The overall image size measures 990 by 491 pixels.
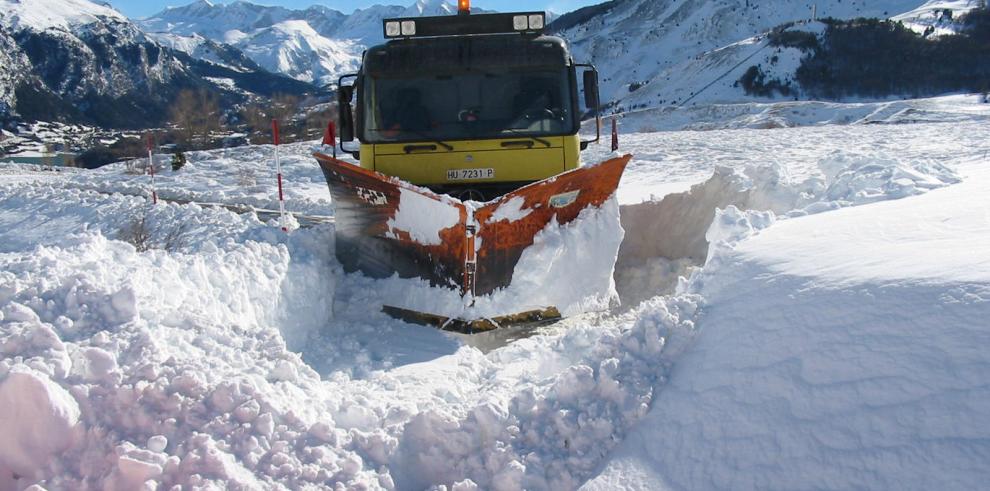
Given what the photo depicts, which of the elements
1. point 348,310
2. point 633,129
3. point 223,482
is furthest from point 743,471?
point 633,129

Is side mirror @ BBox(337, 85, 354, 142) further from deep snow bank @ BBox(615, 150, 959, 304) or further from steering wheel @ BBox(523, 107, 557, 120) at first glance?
deep snow bank @ BBox(615, 150, 959, 304)

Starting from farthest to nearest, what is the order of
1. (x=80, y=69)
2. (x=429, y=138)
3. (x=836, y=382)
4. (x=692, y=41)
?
1. (x=80, y=69)
2. (x=692, y=41)
3. (x=429, y=138)
4. (x=836, y=382)

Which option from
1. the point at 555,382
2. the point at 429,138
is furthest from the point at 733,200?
the point at 555,382

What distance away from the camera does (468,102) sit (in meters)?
6.84

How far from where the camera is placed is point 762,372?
3199 millimetres

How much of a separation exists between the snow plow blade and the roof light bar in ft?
9.71

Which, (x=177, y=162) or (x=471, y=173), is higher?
(x=177, y=162)

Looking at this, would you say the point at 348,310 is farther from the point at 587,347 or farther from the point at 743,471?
the point at 743,471

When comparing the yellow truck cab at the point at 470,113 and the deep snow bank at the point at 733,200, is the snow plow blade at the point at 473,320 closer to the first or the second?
the yellow truck cab at the point at 470,113

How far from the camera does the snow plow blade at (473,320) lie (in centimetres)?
562

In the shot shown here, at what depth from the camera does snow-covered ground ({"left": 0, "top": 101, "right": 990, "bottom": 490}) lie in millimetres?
2771

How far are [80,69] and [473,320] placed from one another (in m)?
174

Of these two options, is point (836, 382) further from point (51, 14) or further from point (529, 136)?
point (51, 14)

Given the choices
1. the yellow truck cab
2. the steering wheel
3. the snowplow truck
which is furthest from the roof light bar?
the steering wheel
